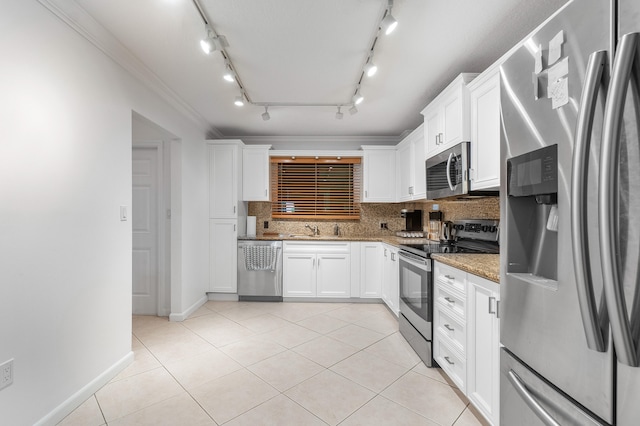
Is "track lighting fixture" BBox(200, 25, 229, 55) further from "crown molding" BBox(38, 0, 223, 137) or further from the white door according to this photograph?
the white door

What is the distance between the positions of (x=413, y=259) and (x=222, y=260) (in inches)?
104

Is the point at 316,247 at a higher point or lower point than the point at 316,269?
higher

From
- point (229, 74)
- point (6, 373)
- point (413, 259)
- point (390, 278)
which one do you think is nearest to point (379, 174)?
point (390, 278)

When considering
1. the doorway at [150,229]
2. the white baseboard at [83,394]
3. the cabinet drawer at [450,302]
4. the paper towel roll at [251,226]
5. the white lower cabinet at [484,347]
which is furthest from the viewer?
the paper towel roll at [251,226]

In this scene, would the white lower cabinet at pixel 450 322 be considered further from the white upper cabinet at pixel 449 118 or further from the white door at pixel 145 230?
the white door at pixel 145 230

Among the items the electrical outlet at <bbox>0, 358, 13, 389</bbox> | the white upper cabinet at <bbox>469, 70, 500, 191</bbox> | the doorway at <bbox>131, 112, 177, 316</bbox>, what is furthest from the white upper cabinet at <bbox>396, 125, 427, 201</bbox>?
the electrical outlet at <bbox>0, 358, 13, 389</bbox>

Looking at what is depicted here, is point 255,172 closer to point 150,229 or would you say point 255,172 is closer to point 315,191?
point 315,191

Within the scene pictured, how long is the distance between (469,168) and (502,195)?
1.27m

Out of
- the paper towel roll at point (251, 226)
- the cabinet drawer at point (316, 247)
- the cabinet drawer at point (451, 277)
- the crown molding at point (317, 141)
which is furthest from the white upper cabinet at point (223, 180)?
the cabinet drawer at point (451, 277)

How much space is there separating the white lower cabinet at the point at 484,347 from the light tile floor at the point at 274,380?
0.72 ft

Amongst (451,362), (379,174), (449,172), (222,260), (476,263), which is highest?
(379,174)

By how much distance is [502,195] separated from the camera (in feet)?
3.57

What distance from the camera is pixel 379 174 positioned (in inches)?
168

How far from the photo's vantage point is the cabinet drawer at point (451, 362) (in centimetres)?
186
